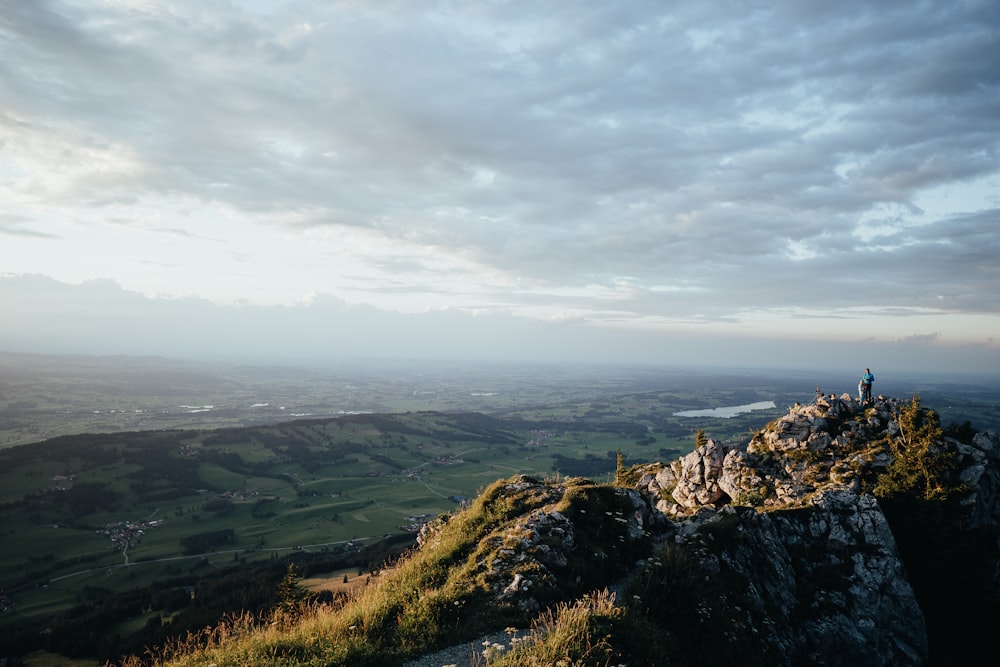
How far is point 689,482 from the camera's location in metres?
40.0

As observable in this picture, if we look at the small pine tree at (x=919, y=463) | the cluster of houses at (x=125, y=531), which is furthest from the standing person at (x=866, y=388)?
the cluster of houses at (x=125, y=531)

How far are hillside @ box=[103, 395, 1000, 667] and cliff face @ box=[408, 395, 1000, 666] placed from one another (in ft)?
0.28

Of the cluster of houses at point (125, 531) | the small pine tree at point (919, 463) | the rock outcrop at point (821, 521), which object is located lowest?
the cluster of houses at point (125, 531)

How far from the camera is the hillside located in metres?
11.8

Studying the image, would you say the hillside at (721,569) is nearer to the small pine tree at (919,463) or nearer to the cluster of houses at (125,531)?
the small pine tree at (919,463)

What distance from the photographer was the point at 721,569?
19188 mm

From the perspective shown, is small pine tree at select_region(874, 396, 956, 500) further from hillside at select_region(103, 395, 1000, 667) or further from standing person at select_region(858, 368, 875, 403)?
standing person at select_region(858, 368, 875, 403)

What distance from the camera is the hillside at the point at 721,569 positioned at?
38.8ft

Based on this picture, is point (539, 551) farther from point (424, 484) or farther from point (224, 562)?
point (424, 484)

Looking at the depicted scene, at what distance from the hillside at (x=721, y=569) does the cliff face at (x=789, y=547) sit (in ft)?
0.28

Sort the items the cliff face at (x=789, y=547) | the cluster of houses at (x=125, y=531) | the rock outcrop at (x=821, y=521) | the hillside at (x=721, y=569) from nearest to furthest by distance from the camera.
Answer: the hillside at (x=721, y=569), the cliff face at (x=789, y=547), the rock outcrop at (x=821, y=521), the cluster of houses at (x=125, y=531)

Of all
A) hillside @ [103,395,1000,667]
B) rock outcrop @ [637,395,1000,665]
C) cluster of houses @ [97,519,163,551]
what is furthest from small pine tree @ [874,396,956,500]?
cluster of houses @ [97,519,163,551]

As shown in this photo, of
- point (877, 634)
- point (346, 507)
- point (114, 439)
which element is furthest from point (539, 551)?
point (114, 439)

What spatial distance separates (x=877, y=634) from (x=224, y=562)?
400ft
